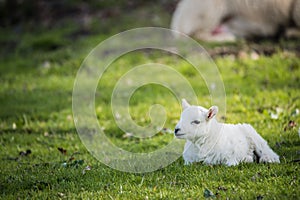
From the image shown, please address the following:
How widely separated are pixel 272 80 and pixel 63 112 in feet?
10.5

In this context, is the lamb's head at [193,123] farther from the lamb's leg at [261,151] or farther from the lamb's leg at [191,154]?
the lamb's leg at [261,151]

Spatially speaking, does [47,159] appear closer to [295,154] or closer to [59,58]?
[295,154]

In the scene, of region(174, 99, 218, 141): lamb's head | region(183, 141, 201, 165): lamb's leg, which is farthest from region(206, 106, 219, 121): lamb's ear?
region(183, 141, 201, 165): lamb's leg

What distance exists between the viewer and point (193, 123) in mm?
4039

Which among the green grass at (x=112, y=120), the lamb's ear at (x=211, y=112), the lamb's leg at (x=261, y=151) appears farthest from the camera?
the lamb's leg at (x=261, y=151)

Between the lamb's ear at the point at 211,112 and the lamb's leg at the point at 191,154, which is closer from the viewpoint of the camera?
the lamb's ear at the point at 211,112

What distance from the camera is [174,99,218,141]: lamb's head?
4.00 metres

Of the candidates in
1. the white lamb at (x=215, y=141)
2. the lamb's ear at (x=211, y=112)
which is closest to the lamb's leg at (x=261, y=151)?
the white lamb at (x=215, y=141)

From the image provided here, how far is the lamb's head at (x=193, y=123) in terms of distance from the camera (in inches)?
158

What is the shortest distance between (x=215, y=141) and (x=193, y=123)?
0.90ft

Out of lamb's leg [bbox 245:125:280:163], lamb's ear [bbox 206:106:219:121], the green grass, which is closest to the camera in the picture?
the green grass

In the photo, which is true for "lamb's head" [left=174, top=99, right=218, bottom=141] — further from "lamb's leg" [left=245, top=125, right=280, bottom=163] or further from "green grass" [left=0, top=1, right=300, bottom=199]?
"lamb's leg" [left=245, top=125, right=280, bottom=163]

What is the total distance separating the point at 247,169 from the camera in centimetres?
398

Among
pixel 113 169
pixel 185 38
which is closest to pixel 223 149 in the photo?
pixel 113 169
